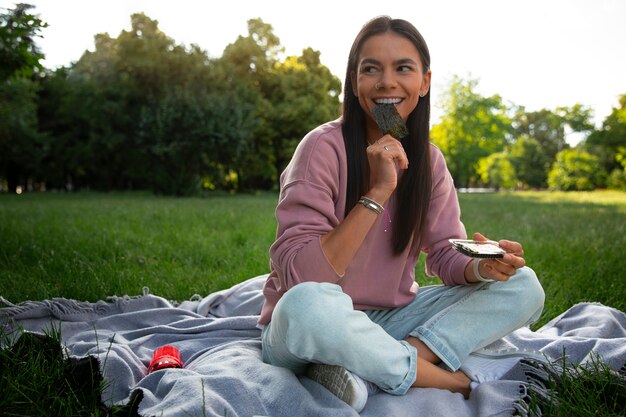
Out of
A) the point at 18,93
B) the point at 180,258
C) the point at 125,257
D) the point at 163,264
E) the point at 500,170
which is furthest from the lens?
the point at 500,170

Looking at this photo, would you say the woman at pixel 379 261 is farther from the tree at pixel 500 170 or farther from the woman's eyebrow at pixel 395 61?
the tree at pixel 500 170

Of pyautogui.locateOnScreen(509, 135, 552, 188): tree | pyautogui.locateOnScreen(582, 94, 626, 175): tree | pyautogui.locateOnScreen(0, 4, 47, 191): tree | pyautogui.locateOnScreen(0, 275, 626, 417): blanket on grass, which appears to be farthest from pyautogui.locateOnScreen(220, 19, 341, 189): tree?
pyautogui.locateOnScreen(509, 135, 552, 188): tree

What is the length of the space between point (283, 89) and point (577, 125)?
30.5m

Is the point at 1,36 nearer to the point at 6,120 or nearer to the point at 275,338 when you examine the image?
the point at 275,338

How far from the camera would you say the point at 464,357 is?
2.47 metres

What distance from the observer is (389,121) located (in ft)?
8.07

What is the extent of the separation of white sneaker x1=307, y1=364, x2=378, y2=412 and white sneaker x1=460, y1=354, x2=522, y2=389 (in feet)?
1.56

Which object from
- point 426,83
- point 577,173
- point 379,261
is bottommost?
point 577,173

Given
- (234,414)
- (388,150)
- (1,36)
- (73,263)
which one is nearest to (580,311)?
(388,150)

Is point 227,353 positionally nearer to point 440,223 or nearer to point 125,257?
point 440,223

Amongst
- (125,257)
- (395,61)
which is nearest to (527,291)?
(395,61)

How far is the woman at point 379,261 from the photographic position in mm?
2162

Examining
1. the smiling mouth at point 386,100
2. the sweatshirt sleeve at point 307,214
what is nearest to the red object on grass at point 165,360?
the sweatshirt sleeve at point 307,214

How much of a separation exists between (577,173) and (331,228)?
39480 millimetres
